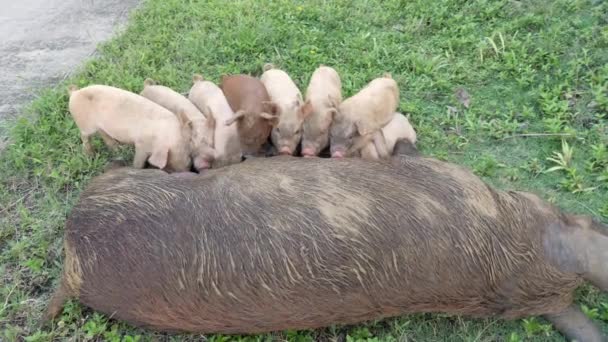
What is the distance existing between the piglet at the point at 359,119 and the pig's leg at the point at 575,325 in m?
1.49

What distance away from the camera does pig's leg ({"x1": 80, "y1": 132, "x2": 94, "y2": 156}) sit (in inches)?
145

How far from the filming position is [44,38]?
4645 mm

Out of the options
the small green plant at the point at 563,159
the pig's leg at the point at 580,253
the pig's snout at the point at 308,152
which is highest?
the pig's snout at the point at 308,152

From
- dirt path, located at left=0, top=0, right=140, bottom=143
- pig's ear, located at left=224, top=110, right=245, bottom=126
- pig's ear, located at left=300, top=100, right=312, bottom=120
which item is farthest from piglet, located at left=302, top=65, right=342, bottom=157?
dirt path, located at left=0, top=0, right=140, bottom=143

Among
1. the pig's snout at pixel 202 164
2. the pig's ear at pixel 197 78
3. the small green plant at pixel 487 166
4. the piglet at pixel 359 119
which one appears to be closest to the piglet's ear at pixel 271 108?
the piglet at pixel 359 119

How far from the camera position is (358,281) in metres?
2.57

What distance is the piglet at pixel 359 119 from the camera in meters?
3.61

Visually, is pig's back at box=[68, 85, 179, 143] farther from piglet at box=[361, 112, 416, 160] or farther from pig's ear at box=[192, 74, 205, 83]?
piglet at box=[361, 112, 416, 160]

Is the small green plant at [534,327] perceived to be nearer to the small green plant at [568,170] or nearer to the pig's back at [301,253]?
the pig's back at [301,253]

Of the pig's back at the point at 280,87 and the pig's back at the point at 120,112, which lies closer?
the pig's back at the point at 120,112

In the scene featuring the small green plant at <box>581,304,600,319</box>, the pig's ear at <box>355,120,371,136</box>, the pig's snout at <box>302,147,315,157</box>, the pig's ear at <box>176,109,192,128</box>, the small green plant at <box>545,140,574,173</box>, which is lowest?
the small green plant at <box>581,304,600,319</box>

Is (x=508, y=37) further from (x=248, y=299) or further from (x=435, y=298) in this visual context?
(x=248, y=299)

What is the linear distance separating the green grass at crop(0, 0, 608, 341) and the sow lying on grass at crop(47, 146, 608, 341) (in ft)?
0.98

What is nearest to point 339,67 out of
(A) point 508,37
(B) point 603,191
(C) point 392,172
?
(A) point 508,37
